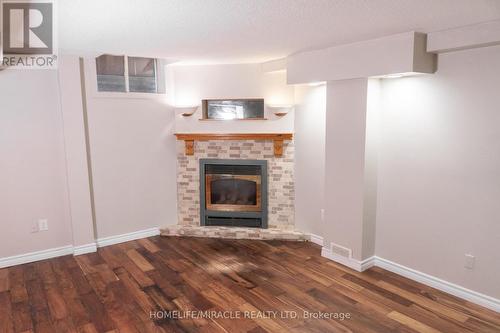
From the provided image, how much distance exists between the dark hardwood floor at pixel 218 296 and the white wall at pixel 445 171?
0.34 metres

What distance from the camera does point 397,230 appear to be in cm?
345

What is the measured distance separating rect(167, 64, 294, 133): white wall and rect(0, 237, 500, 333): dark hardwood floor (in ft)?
5.10

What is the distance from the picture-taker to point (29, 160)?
374 cm

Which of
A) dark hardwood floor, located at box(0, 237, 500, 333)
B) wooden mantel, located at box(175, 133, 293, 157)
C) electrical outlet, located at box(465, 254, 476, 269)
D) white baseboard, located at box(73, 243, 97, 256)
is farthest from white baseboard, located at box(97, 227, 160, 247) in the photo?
electrical outlet, located at box(465, 254, 476, 269)

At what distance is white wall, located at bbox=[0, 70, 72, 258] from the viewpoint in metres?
3.61

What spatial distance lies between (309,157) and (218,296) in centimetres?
200

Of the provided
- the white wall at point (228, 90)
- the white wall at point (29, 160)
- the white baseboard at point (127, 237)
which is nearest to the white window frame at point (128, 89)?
the white wall at point (228, 90)

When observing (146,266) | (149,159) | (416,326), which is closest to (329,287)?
(416,326)

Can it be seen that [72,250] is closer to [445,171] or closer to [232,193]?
[232,193]

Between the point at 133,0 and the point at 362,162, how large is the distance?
2472mm

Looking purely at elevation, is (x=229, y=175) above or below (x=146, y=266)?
above

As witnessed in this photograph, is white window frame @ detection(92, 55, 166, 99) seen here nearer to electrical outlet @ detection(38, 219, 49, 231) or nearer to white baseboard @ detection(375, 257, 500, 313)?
electrical outlet @ detection(38, 219, 49, 231)

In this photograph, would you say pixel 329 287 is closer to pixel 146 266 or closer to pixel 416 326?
pixel 416 326

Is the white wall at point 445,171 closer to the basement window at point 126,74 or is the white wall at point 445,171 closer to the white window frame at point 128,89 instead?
the white window frame at point 128,89
